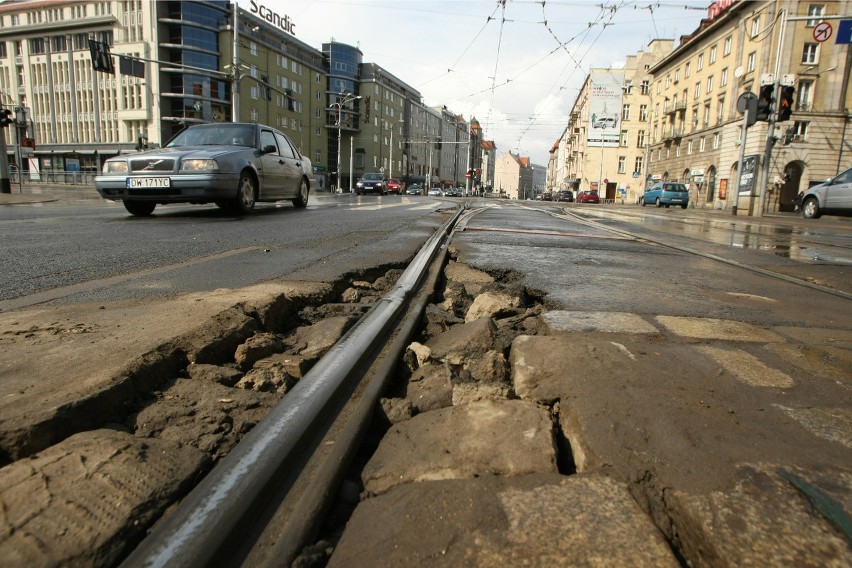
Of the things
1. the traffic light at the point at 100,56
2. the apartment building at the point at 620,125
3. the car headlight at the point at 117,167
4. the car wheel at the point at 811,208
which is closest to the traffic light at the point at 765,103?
the car wheel at the point at 811,208

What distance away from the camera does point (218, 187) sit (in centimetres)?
696

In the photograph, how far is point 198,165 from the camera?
683 centimetres

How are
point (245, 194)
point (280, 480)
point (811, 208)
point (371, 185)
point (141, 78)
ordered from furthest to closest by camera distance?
point (141, 78) → point (371, 185) → point (811, 208) → point (245, 194) → point (280, 480)

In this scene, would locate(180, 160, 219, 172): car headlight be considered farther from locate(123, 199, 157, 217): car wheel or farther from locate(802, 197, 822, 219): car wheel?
locate(802, 197, 822, 219): car wheel

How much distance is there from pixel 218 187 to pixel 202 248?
9.70 ft

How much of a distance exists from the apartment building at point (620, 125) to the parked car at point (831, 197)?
138 ft

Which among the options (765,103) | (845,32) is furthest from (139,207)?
(845,32)

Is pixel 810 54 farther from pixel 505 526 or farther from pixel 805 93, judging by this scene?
pixel 505 526

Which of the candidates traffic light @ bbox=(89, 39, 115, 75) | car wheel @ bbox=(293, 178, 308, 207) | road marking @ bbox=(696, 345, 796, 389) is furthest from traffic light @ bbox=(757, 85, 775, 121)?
traffic light @ bbox=(89, 39, 115, 75)

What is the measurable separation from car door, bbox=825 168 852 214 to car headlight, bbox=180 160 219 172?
661 inches

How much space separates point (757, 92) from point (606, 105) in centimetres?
2969

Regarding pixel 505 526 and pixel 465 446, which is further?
pixel 465 446

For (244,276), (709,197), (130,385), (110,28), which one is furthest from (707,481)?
(110,28)

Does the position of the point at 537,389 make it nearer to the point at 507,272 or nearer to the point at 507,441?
the point at 507,441
